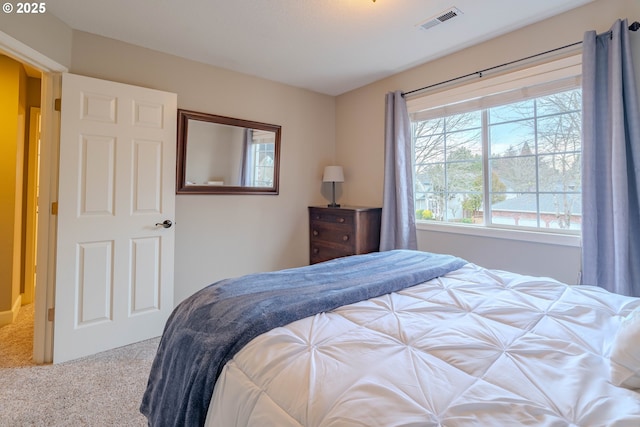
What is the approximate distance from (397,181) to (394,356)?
2355 millimetres

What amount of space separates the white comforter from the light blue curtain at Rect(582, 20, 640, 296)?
81 cm

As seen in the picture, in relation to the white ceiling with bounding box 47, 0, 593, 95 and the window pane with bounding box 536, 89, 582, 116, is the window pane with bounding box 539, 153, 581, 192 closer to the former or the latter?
the window pane with bounding box 536, 89, 582, 116

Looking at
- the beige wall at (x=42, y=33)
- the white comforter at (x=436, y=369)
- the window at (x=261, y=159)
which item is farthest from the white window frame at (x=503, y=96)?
the beige wall at (x=42, y=33)

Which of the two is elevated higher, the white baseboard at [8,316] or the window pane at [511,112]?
the window pane at [511,112]

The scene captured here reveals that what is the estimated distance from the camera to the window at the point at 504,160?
2.22 meters

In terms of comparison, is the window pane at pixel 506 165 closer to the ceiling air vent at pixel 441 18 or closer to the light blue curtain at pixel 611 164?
the light blue curtain at pixel 611 164

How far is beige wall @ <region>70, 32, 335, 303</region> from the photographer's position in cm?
256

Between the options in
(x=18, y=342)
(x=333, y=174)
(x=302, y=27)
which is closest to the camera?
(x=302, y=27)

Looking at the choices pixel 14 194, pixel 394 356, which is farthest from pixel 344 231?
pixel 14 194

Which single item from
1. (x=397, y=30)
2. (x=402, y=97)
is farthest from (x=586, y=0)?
(x=402, y=97)

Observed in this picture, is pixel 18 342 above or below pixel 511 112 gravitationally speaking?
below

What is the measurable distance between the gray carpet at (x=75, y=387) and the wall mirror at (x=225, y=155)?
1.43 metres

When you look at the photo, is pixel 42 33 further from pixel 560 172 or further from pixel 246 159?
pixel 560 172

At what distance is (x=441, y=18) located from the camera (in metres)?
2.19
